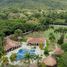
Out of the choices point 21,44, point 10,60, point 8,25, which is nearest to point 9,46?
point 21,44

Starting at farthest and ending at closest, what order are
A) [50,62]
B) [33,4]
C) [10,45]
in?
[33,4] → [10,45] → [50,62]

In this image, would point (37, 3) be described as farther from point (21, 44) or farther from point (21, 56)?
point (21, 56)

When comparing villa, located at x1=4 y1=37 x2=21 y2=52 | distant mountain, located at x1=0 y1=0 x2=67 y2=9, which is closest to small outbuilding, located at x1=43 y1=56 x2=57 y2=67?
villa, located at x1=4 y1=37 x2=21 y2=52

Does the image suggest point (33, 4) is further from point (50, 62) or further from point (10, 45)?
point (50, 62)

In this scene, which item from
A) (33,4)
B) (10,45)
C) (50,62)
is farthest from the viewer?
(33,4)

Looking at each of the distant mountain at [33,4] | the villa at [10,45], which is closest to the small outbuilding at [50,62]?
the villa at [10,45]

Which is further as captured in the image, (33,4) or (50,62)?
(33,4)

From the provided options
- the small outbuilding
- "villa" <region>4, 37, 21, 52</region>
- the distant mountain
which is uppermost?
the small outbuilding

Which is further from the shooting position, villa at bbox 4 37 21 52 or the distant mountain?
the distant mountain

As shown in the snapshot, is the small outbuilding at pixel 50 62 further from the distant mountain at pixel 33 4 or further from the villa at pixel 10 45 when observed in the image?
the distant mountain at pixel 33 4

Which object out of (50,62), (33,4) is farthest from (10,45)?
A: (33,4)

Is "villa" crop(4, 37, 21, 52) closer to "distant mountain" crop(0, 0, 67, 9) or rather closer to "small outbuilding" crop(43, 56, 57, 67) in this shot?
"small outbuilding" crop(43, 56, 57, 67)
